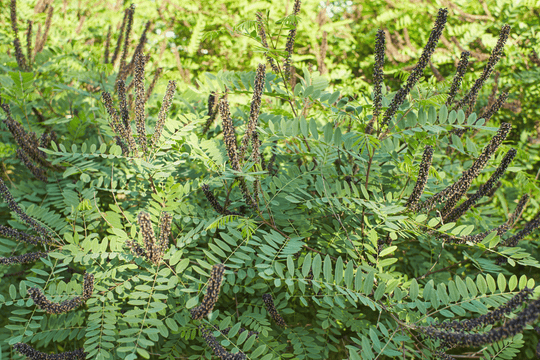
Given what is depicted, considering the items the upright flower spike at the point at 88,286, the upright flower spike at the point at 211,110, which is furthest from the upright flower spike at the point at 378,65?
the upright flower spike at the point at 88,286

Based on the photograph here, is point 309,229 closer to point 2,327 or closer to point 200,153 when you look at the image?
point 200,153

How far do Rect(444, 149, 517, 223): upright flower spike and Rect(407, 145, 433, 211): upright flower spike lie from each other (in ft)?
0.60

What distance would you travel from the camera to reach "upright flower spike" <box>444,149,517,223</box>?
47.9 inches

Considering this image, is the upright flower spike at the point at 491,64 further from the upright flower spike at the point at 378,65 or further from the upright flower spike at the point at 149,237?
the upright flower spike at the point at 149,237

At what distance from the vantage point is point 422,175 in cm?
118

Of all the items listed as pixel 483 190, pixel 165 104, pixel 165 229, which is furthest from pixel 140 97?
pixel 483 190

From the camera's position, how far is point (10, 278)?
70.1 inches

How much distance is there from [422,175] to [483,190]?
1.19 ft

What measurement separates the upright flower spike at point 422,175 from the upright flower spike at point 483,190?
0.60ft

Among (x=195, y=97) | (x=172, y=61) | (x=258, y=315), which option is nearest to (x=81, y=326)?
(x=258, y=315)

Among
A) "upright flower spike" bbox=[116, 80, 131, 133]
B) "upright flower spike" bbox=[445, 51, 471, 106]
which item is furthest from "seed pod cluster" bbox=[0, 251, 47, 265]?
"upright flower spike" bbox=[445, 51, 471, 106]

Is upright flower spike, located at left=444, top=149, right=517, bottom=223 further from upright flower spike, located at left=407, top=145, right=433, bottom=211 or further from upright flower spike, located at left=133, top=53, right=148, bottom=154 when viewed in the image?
upright flower spike, located at left=133, top=53, right=148, bottom=154

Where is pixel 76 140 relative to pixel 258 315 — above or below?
above

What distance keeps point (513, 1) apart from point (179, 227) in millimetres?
4014
